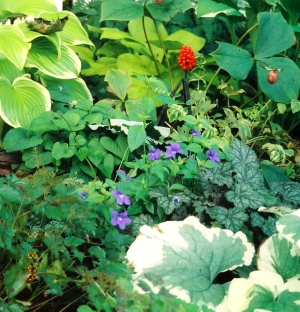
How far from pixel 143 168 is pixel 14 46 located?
100cm

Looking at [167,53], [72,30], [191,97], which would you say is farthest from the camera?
[167,53]

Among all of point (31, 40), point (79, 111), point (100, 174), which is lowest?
point (100, 174)

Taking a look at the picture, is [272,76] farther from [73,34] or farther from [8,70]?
[8,70]

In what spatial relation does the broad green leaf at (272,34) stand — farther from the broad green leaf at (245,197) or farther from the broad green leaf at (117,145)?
the broad green leaf at (245,197)

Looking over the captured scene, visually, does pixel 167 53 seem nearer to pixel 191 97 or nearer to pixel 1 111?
pixel 191 97

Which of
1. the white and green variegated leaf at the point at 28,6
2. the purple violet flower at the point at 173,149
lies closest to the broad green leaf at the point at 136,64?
the white and green variegated leaf at the point at 28,6

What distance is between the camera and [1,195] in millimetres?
1702

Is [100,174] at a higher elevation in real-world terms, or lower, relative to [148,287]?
lower

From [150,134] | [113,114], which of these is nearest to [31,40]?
[113,114]

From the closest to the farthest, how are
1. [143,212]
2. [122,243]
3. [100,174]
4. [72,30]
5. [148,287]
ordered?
[148,287], [122,243], [143,212], [100,174], [72,30]

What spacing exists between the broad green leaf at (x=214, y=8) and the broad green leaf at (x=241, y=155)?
1085mm

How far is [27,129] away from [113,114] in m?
0.42

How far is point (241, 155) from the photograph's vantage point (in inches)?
93.7

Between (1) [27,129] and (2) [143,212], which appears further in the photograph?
(1) [27,129]
